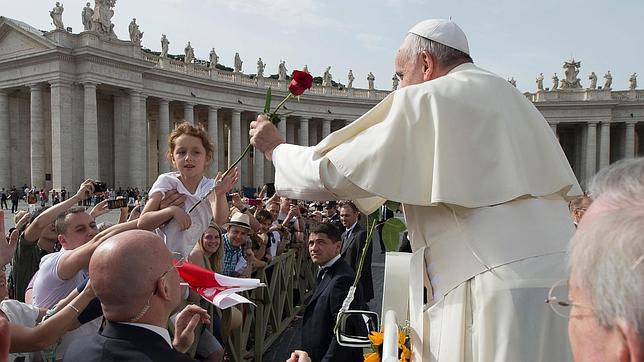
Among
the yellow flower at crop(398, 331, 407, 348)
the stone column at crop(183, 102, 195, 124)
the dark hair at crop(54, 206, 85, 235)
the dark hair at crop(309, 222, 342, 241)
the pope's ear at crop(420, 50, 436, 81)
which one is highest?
the stone column at crop(183, 102, 195, 124)

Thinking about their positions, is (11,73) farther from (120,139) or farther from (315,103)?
(315,103)

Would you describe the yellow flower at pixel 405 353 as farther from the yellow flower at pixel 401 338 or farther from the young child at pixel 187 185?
the young child at pixel 187 185

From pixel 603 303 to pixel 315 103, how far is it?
5386cm

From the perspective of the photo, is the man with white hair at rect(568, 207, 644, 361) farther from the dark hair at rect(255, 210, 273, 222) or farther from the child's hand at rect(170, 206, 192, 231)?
the dark hair at rect(255, 210, 273, 222)

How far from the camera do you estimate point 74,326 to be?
320 centimetres

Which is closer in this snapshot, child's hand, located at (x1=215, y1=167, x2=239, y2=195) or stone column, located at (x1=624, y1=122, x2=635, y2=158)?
child's hand, located at (x1=215, y1=167, x2=239, y2=195)

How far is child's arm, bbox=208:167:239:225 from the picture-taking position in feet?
13.8

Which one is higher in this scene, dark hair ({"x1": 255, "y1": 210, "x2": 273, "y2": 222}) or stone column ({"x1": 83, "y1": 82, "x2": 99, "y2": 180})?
stone column ({"x1": 83, "y1": 82, "x2": 99, "y2": 180})

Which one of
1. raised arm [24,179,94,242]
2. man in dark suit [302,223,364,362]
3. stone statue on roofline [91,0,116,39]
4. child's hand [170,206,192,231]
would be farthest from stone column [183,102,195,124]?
child's hand [170,206,192,231]

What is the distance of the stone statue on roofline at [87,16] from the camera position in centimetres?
3725

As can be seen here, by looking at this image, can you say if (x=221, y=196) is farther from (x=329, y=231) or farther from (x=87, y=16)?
(x=87, y=16)

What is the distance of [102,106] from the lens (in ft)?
138

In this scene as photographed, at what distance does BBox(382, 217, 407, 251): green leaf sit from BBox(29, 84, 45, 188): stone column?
40791 millimetres

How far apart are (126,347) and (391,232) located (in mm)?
1529
